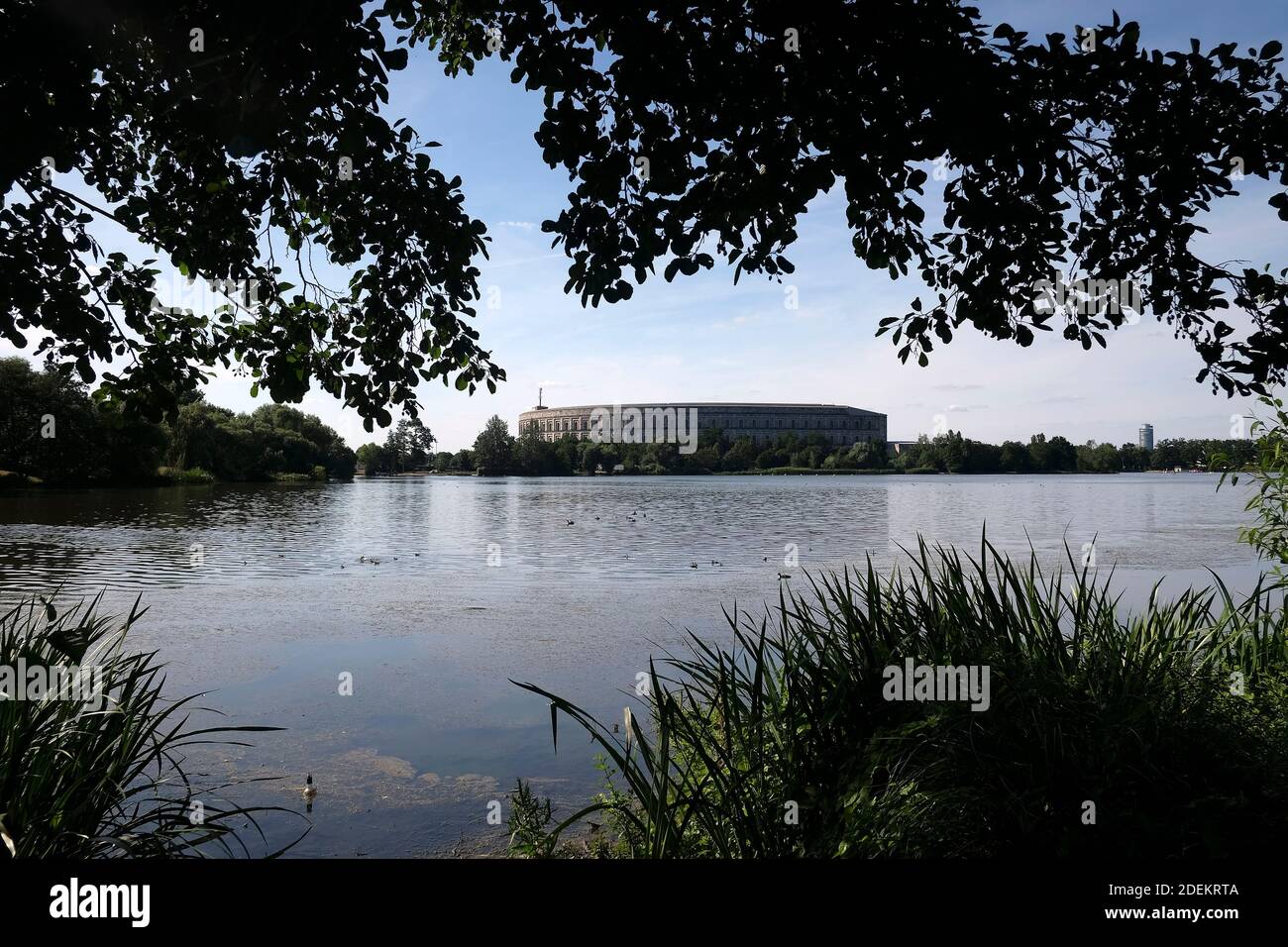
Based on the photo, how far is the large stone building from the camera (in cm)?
16725

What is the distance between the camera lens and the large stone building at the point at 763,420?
16725cm

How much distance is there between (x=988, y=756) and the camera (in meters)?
4.18

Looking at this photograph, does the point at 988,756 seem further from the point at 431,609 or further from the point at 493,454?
the point at 493,454

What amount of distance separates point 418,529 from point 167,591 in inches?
621

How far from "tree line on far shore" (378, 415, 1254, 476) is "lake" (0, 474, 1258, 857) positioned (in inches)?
4252

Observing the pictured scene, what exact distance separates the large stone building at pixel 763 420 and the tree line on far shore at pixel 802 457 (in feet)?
41.1

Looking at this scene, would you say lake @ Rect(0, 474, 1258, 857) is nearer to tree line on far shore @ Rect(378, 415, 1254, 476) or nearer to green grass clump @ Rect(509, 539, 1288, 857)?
green grass clump @ Rect(509, 539, 1288, 857)

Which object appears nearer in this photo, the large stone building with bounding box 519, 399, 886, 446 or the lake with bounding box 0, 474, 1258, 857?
the lake with bounding box 0, 474, 1258, 857

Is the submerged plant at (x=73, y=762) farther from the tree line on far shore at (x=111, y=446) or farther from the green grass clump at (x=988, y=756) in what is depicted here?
the tree line on far shore at (x=111, y=446)

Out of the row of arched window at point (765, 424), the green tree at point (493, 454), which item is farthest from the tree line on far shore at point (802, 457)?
the row of arched window at point (765, 424)

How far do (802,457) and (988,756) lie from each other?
146 metres

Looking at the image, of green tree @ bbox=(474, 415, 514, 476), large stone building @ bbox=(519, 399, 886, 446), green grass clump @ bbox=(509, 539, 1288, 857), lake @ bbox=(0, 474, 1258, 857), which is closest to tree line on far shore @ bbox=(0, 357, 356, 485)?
lake @ bbox=(0, 474, 1258, 857)

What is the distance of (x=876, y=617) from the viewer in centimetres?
572
